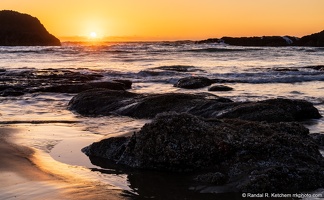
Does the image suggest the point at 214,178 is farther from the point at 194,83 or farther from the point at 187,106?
the point at 194,83

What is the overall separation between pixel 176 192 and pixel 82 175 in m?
1.31

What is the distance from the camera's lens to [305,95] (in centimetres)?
1573

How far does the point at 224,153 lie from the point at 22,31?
129 metres

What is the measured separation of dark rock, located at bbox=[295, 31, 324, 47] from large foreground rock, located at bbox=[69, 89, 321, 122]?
72354mm

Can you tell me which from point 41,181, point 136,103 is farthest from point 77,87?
point 41,181

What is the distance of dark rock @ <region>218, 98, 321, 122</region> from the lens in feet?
29.5

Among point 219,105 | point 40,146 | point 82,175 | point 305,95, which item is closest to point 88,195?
point 82,175

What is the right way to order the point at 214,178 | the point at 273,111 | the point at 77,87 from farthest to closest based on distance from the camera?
the point at 77,87 < the point at 273,111 < the point at 214,178

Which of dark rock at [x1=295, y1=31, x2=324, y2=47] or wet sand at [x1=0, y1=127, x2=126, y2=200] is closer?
wet sand at [x1=0, y1=127, x2=126, y2=200]

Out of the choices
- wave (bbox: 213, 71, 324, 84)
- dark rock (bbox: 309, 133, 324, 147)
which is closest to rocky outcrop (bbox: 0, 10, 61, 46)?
wave (bbox: 213, 71, 324, 84)

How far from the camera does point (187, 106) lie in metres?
10.5

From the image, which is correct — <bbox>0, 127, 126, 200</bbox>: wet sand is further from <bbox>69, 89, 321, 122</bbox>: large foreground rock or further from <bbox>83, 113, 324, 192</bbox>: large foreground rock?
<bbox>69, 89, 321, 122</bbox>: large foreground rock

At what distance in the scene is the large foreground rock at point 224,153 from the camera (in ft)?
16.9

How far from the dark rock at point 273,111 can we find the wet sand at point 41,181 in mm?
4173
